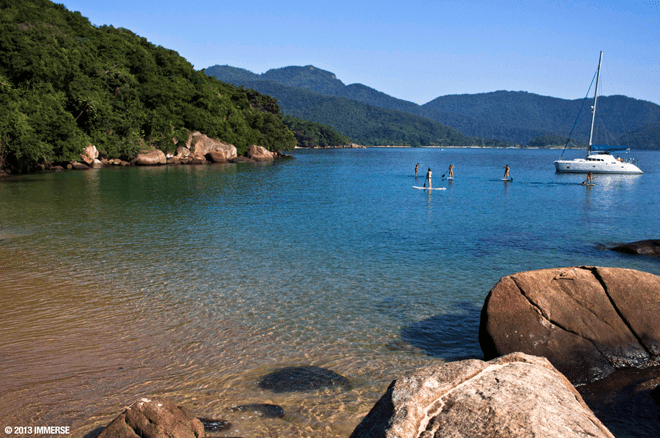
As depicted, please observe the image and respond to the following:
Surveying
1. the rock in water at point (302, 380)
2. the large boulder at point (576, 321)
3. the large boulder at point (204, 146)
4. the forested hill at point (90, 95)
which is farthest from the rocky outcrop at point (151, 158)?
the large boulder at point (576, 321)

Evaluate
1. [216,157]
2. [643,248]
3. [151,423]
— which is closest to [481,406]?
[151,423]

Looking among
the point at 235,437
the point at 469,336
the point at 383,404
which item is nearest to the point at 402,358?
the point at 469,336

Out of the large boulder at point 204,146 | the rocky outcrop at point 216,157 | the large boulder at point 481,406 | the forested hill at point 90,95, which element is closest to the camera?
the large boulder at point 481,406

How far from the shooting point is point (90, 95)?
62.8 metres

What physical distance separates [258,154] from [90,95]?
36.8 m

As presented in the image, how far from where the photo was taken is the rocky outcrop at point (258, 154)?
93.2 m

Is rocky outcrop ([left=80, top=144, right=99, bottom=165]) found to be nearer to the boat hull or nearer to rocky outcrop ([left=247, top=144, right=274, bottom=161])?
rocky outcrop ([left=247, top=144, right=274, bottom=161])

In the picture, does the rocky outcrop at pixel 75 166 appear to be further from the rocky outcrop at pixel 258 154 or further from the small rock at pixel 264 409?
the small rock at pixel 264 409

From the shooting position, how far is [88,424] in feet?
20.0

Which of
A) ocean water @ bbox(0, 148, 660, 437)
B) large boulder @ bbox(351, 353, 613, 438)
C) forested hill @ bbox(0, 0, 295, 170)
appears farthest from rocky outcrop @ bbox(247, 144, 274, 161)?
large boulder @ bbox(351, 353, 613, 438)

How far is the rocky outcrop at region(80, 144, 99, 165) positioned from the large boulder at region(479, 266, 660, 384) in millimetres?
63730

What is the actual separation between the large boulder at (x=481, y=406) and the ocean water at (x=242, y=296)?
9.41 ft

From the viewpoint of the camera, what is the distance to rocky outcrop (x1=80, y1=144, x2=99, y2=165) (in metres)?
59.6

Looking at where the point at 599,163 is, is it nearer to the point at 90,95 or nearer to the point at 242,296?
the point at 242,296
